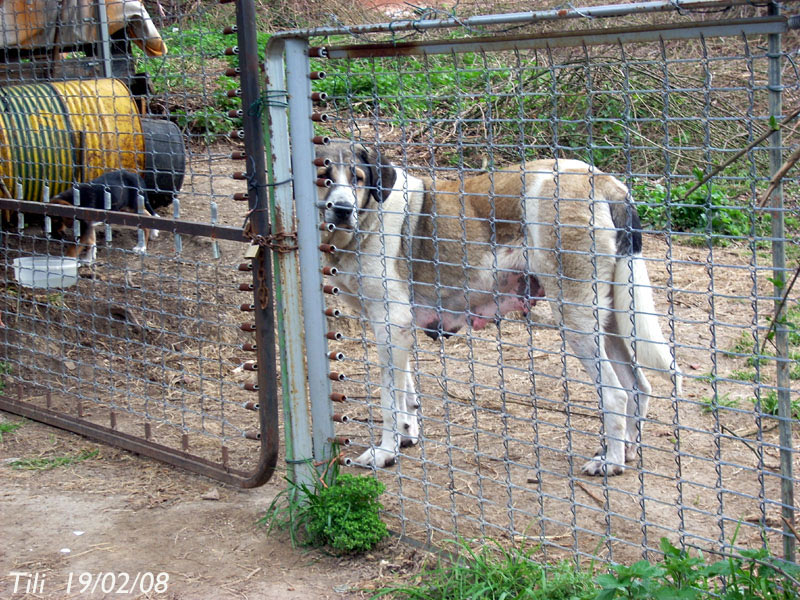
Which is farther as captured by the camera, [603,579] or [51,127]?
[51,127]

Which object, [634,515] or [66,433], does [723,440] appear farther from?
[66,433]

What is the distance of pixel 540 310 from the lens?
6.58 meters

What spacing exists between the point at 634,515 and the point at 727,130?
6.18 metres

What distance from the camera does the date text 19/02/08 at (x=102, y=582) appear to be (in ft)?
10.2

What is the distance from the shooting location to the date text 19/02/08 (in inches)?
123

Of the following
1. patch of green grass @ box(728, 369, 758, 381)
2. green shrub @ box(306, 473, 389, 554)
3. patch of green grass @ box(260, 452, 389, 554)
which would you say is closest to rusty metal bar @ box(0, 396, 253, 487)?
patch of green grass @ box(260, 452, 389, 554)

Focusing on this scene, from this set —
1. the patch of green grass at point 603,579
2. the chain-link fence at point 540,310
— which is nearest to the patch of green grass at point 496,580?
the patch of green grass at point 603,579

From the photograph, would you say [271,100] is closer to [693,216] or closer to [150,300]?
[150,300]

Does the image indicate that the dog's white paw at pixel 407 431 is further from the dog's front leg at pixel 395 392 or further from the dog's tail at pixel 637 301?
the dog's tail at pixel 637 301

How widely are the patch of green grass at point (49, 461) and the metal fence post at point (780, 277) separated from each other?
3.41m

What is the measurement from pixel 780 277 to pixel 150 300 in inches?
196

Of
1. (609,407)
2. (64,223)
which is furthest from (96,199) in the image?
(609,407)

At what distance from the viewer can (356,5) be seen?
12.9 meters

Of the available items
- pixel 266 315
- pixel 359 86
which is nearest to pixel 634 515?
pixel 266 315
